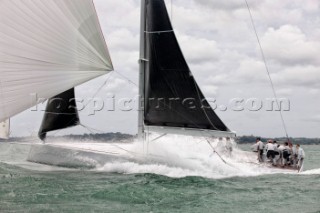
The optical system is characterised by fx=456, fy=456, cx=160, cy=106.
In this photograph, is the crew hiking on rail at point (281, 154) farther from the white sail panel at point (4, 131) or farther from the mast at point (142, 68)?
the white sail panel at point (4, 131)

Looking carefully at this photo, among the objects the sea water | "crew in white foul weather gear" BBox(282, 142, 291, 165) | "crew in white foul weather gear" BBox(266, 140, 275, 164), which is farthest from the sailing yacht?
"crew in white foul weather gear" BBox(282, 142, 291, 165)

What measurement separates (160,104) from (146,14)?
10.6ft

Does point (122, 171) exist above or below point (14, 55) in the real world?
below

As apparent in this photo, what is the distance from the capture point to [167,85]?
15.7 metres

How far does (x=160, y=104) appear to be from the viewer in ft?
50.7

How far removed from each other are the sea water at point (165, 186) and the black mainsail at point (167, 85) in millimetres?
1057

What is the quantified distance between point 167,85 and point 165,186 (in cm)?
426

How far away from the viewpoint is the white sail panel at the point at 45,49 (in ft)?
37.9

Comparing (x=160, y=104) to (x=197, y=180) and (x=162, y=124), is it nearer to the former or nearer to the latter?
(x=162, y=124)

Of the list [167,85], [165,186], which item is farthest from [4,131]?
[165,186]

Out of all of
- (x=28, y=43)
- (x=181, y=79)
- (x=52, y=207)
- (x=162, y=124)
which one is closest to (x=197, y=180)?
(x=162, y=124)

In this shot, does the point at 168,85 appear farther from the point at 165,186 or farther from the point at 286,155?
the point at 286,155

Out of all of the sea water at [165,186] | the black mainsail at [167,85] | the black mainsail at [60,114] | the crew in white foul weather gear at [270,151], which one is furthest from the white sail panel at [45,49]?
the crew in white foul weather gear at [270,151]

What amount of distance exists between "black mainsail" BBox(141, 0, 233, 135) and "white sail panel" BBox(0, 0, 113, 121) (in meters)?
2.12
